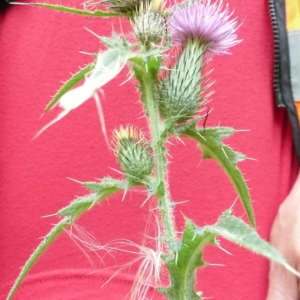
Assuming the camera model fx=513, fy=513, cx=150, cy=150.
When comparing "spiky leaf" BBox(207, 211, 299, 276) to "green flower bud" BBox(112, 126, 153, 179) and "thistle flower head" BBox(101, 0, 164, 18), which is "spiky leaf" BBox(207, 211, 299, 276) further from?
"thistle flower head" BBox(101, 0, 164, 18)

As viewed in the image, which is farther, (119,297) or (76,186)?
(76,186)

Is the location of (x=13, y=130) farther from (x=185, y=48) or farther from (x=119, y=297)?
(x=185, y=48)

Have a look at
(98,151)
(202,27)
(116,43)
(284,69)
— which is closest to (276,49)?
(284,69)

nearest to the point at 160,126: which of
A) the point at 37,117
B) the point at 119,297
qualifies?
the point at 119,297

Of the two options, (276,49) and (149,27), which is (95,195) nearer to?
(149,27)

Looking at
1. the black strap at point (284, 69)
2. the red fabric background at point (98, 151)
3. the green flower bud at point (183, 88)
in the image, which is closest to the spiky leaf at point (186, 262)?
the green flower bud at point (183, 88)

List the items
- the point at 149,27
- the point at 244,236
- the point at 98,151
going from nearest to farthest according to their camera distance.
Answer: the point at 244,236 < the point at 149,27 < the point at 98,151

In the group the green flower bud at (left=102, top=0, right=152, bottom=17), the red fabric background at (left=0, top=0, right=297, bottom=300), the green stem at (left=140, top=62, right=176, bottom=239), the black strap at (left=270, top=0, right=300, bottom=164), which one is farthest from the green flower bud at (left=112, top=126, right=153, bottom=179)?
the black strap at (left=270, top=0, right=300, bottom=164)
